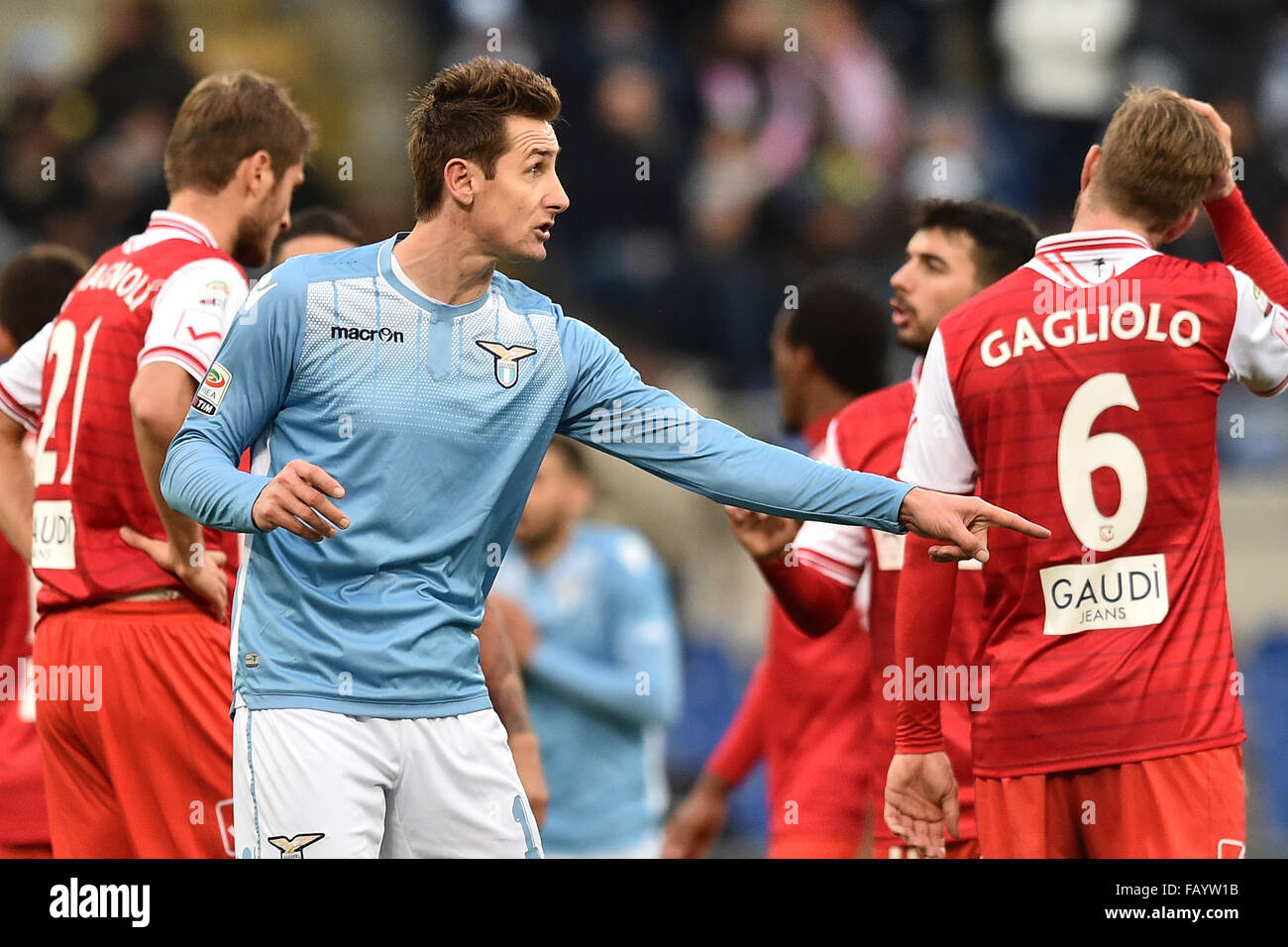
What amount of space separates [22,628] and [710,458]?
A: 318cm

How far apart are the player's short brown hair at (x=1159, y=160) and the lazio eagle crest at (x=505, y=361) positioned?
1527mm

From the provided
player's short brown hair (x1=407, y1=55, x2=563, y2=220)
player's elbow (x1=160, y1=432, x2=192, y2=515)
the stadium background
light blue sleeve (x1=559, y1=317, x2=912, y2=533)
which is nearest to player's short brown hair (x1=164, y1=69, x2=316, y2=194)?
player's short brown hair (x1=407, y1=55, x2=563, y2=220)

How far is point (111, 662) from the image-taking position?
15.8 feet

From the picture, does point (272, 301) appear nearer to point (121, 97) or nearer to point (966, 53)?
point (121, 97)

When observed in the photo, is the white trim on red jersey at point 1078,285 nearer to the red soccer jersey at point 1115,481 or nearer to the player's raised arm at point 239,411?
the red soccer jersey at point 1115,481

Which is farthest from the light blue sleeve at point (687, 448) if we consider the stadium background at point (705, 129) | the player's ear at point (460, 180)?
the stadium background at point (705, 129)

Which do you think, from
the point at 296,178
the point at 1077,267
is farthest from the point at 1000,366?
the point at 296,178

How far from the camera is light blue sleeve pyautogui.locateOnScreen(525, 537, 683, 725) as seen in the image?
6.89 m

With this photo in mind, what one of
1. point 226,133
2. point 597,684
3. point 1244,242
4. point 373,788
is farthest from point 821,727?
point 226,133

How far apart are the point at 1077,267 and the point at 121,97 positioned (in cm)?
882

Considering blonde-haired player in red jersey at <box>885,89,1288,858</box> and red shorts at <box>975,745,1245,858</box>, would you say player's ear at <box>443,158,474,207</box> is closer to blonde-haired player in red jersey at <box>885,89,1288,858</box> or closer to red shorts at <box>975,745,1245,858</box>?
blonde-haired player in red jersey at <box>885,89,1288,858</box>

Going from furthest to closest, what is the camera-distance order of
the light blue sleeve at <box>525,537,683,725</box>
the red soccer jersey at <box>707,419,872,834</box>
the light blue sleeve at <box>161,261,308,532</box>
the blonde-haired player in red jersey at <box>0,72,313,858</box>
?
1. the light blue sleeve at <box>525,537,683,725</box>
2. the red soccer jersey at <box>707,419,872,834</box>
3. the blonde-haired player in red jersey at <box>0,72,313,858</box>
4. the light blue sleeve at <box>161,261,308,532</box>

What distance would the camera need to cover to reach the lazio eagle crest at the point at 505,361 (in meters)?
3.88

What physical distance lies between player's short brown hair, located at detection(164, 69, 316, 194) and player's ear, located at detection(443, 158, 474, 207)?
4.35 ft
